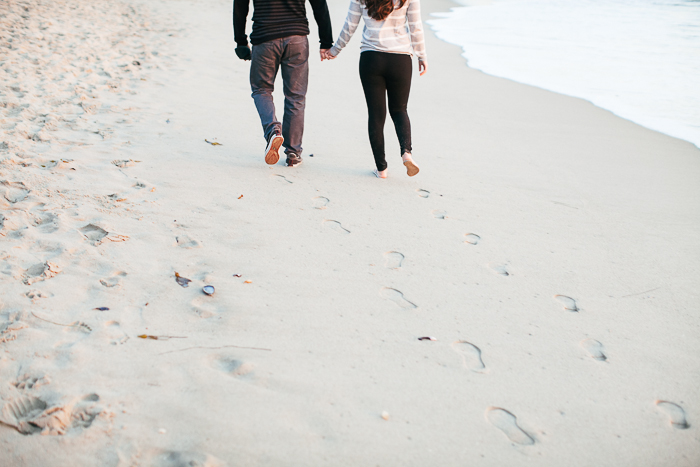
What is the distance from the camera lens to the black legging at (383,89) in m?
3.08

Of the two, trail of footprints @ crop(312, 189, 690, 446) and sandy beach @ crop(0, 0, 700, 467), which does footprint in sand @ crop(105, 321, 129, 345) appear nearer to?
sandy beach @ crop(0, 0, 700, 467)

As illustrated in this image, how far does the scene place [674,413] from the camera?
166 cm

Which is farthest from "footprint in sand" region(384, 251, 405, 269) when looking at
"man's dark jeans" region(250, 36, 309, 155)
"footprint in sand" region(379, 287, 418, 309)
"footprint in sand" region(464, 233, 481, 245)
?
"man's dark jeans" region(250, 36, 309, 155)

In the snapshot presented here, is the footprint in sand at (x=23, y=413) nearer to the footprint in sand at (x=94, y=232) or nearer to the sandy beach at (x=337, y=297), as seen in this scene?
the sandy beach at (x=337, y=297)

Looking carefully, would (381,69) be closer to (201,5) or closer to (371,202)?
(371,202)

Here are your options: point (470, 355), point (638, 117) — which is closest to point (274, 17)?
point (470, 355)

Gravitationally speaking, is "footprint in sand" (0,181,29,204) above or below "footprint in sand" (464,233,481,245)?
above

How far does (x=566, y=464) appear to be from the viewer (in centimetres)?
147

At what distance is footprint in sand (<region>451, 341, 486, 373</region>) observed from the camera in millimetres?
1786

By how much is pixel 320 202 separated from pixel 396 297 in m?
1.04

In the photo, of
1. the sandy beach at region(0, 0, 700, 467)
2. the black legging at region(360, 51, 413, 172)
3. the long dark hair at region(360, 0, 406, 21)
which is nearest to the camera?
the sandy beach at region(0, 0, 700, 467)

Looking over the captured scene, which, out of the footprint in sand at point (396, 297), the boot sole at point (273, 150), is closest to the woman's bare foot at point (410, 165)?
the boot sole at point (273, 150)

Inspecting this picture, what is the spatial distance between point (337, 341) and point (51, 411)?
0.98m

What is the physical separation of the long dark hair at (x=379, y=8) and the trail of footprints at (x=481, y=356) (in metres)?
1.34
